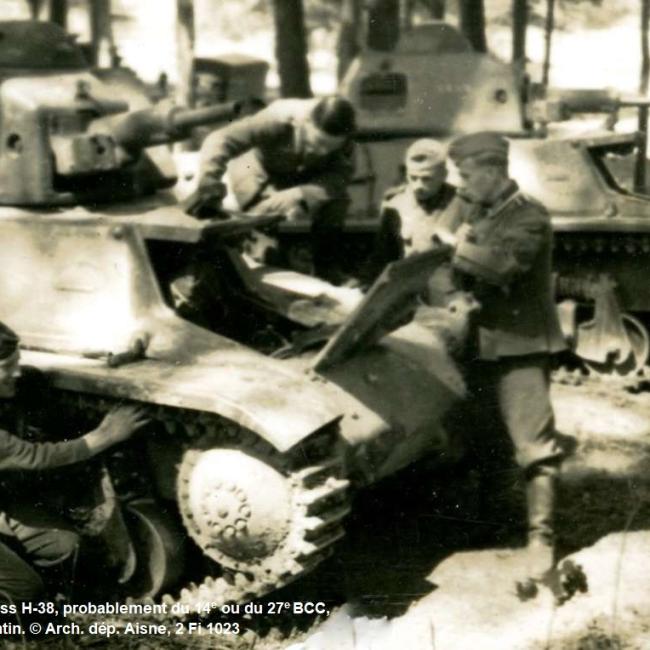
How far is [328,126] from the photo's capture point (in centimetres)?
966

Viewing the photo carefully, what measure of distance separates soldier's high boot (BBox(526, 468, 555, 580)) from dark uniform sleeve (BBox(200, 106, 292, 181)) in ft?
7.96

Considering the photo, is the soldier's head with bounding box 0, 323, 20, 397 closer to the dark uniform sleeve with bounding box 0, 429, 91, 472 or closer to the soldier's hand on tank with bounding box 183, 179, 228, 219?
the dark uniform sleeve with bounding box 0, 429, 91, 472

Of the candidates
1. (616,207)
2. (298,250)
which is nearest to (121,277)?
(298,250)

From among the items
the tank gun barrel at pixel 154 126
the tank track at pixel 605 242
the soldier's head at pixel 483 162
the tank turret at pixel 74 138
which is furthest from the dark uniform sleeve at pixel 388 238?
the soldier's head at pixel 483 162

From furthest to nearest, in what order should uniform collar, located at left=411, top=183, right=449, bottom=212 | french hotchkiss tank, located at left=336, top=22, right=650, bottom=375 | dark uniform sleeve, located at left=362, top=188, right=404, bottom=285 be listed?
french hotchkiss tank, located at left=336, top=22, right=650, bottom=375 < dark uniform sleeve, located at left=362, top=188, right=404, bottom=285 < uniform collar, located at left=411, top=183, right=449, bottom=212

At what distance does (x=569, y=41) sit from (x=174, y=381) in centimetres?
3045

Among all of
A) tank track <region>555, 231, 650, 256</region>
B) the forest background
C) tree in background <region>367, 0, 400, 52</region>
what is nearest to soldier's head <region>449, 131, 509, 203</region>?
tank track <region>555, 231, 650, 256</region>

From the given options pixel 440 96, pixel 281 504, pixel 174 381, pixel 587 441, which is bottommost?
pixel 587 441

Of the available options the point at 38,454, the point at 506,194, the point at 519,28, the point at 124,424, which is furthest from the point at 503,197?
the point at 519,28

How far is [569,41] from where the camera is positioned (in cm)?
3431

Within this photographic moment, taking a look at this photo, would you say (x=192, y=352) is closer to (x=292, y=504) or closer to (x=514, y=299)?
(x=292, y=504)

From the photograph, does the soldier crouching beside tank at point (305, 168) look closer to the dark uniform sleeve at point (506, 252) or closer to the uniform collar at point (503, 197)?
the uniform collar at point (503, 197)

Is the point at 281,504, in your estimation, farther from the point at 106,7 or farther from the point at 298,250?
the point at 106,7

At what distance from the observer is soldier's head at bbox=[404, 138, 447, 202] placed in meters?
8.55
